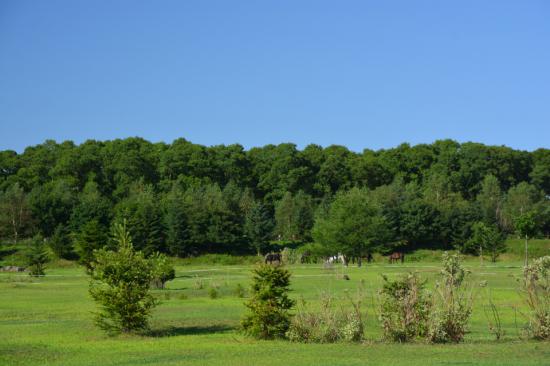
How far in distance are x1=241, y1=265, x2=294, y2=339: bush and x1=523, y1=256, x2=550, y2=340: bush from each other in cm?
688

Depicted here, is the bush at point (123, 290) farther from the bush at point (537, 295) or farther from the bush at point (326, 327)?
the bush at point (537, 295)

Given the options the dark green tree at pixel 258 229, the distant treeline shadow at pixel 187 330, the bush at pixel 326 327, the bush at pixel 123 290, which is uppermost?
the dark green tree at pixel 258 229

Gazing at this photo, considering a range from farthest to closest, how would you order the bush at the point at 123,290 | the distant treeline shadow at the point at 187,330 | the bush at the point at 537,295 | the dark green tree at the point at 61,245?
the dark green tree at the point at 61,245 → the distant treeline shadow at the point at 187,330 → the bush at the point at 123,290 → the bush at the point at 537,295

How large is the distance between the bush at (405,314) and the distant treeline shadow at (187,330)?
18.5 ft

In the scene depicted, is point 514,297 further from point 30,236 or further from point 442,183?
point 442,183

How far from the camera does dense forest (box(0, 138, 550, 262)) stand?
8446 cm

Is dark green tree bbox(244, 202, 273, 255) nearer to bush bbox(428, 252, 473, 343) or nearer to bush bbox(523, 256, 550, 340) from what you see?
bush bbox(523, 256, 550, 340)

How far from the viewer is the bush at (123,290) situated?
22.1 m

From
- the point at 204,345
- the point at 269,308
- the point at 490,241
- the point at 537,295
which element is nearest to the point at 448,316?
the point at 537,295

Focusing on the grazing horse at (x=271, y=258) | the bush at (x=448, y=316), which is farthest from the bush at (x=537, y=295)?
the grazing horse at (x=271, y=258)

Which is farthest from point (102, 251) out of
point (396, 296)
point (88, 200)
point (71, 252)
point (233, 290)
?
point (88, 200)

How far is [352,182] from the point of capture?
131875mm

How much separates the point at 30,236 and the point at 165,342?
79.8m

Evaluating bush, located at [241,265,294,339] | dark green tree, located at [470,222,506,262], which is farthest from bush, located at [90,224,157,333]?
dark green tree, located at [470,222,506,262]
